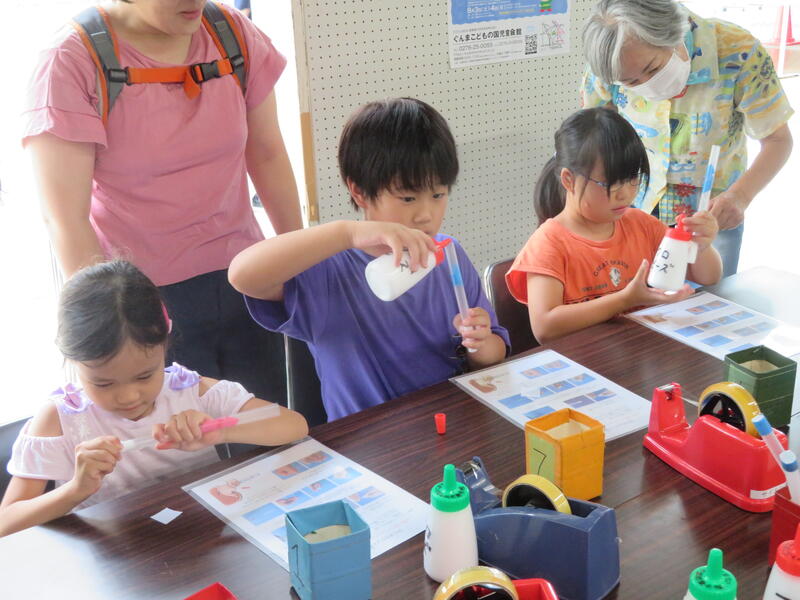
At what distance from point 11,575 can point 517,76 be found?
102 inches

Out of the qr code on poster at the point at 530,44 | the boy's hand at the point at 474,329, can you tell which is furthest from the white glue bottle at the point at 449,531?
the qr code on poster at the point at 530,44

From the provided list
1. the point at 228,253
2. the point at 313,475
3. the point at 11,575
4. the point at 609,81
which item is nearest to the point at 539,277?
the point at 609,81

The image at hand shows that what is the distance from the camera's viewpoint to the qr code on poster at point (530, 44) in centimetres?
314

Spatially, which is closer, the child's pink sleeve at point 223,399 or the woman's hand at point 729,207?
the child's pink sleeve at point 223,399

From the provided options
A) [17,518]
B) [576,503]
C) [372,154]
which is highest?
[372,154]

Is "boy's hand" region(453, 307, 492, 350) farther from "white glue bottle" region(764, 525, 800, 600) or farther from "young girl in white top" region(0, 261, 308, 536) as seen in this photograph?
"white glue bottle" region(764, 525, 800, 600)

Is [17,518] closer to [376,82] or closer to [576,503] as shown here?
[576,503]

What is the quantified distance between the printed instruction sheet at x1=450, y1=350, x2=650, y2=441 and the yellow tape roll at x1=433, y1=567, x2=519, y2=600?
1.77ft

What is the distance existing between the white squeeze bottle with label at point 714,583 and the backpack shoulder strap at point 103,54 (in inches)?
54.8

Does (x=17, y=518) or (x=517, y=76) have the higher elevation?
(x=517, y=76)

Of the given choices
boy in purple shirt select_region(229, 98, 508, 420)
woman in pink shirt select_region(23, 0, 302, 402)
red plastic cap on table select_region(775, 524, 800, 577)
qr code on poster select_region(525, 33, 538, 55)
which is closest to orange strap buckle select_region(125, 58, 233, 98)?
woman in pink shirt select_region(23, 0, 302, 402)

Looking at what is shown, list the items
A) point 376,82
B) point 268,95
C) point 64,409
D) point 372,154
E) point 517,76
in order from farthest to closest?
point 517,76, point 376,82, point 268,95, point 372,154, point 64,409

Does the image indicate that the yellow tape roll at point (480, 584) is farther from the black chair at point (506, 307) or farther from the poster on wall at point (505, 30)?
the poster on wall at point (505, 30)

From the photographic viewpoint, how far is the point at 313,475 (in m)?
1.28
